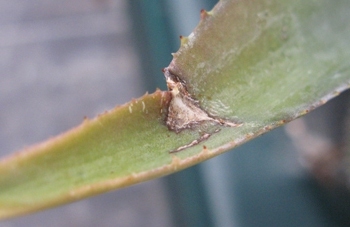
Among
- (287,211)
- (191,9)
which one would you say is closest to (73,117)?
(191,9)

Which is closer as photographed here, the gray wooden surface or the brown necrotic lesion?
the brown necrotic lesion

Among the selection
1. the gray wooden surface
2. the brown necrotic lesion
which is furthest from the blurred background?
the brown necrotic lesion

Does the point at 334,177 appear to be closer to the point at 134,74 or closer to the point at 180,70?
the point at 180,70

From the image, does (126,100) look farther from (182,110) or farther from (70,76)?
(182,110)

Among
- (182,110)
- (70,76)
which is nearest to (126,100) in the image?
(70,76)

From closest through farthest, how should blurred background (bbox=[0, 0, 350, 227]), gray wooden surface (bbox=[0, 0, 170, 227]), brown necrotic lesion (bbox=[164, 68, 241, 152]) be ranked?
1. brown necrotic lesion (bbox=[164, 68, 241, 152])
2. blurred background (bbox=[0, 0, 350, 227])
3. gray wooden surface (bbox=[0, 0, 170, 227])

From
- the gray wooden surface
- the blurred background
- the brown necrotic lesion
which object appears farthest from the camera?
the gray wooden surface

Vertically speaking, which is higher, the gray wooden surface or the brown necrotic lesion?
the gray wooden surface

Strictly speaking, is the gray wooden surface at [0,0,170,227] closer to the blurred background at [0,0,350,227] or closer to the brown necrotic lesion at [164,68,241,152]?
the blurred background at [0,0,350,227]
